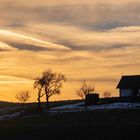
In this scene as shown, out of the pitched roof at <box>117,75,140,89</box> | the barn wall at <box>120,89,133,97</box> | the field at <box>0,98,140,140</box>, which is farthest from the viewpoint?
the barn wall at <box>120,89,133,97</box>

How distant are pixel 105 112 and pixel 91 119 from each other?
776 centimetres

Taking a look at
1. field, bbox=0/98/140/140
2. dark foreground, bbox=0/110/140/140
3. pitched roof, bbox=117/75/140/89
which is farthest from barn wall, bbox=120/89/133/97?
dark foreground, bbox=0/110/140/140

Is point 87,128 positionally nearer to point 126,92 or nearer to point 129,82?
point 126,92

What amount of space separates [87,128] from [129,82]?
190ft

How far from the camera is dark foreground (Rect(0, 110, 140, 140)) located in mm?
58719

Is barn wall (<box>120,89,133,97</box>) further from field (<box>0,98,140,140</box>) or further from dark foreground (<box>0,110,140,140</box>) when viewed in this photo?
dark foreground (<box>0,110,140,140</box>)

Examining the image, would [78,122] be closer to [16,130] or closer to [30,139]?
[16,130]

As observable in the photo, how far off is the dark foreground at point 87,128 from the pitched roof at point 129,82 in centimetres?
3294

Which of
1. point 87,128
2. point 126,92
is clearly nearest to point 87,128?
point 87,128

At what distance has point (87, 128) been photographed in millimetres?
65500

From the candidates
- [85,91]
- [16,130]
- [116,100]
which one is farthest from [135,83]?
[16,130]

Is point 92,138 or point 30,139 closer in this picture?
point 92,138

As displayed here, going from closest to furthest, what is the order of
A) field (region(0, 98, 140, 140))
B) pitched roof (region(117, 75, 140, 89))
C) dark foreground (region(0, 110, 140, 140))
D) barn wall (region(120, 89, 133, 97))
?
dark foreground (region(0, 110, 140, 140))
field (region(0, 98, 140, 140))
pitched roof (region(117, 75, 140, 89))
barn wall (region(120, 89, 133, 97))

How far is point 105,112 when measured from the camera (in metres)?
86.9
